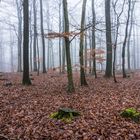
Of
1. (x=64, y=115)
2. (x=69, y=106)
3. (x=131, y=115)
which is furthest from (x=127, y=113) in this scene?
(x=69, y=106)

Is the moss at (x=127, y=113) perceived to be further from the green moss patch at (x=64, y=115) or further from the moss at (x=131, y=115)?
the green moss patch at (x=64, y=115)

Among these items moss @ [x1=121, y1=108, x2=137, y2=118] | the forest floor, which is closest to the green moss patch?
the forest floor

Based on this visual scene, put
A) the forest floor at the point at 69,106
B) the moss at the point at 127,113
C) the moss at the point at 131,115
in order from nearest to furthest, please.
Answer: the forest floor at the point at 69,106, the moss at the point at 131,115, the moss at the point at 127,113

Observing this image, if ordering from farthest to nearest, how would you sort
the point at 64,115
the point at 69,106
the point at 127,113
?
the point at 69,106 → the point at 127,113 → the point at 64,115

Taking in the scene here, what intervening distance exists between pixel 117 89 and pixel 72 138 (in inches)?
298

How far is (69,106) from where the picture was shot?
9969 millimetres

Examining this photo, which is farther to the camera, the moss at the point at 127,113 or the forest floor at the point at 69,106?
the moss at the point at 127,113

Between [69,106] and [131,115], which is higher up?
[69,106]

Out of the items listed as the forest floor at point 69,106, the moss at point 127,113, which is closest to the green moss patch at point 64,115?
the forest floor at point 69,106

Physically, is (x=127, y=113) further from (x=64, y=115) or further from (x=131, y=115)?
(x=64, y=115)

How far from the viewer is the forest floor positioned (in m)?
7.05

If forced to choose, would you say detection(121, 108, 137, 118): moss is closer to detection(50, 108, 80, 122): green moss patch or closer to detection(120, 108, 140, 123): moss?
detection(120, 108, 140, 123): moss

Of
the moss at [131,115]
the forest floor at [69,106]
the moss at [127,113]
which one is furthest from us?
the moss at [127,113]

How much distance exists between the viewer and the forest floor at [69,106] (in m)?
7.05
